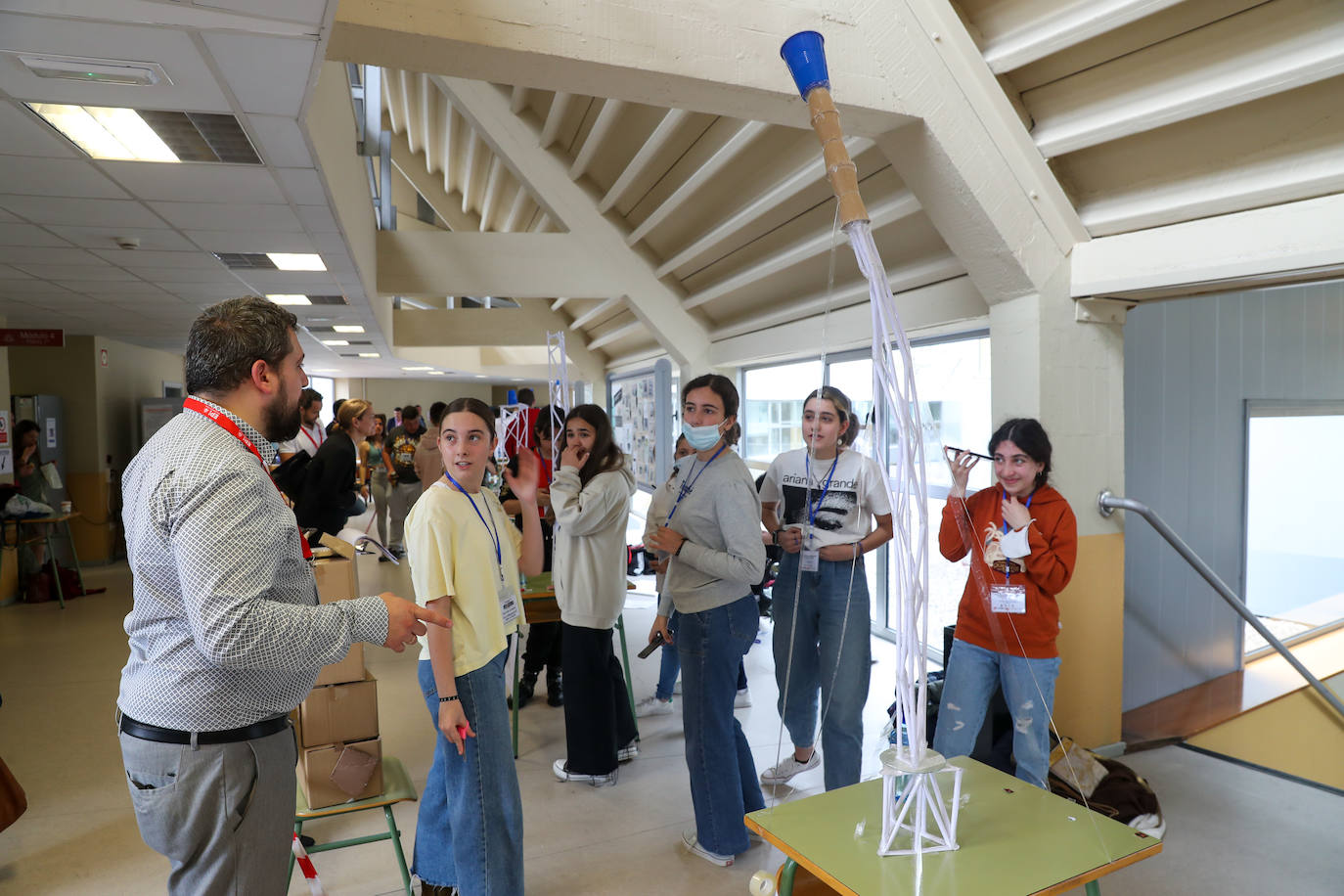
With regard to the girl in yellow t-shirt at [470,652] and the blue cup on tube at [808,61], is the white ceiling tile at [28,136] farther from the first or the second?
the blue cup on tube at [808,61]

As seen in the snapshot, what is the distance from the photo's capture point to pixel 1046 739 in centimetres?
256

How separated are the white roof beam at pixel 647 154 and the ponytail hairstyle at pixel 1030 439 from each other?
2.09 meters

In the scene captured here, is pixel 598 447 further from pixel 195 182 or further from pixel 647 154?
pixel 647 154

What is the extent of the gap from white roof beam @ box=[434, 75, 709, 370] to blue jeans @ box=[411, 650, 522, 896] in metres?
4.31

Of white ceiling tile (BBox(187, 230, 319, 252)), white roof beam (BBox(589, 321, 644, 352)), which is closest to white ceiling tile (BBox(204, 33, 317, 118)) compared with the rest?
white ceiling tile (BBox(187, 230, 319, 252))

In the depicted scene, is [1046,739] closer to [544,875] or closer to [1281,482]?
[544,875]

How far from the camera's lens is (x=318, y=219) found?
364 centimetres

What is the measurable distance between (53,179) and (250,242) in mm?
1030

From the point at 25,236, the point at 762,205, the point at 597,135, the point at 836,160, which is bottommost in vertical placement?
the point at 836,160

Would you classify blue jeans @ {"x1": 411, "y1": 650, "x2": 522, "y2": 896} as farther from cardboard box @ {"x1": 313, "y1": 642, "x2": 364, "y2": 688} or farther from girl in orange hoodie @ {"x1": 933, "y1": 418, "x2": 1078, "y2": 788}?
girl in orange hoodie @ {"x1": 933, "y1": 418, "x2": 1078, "y2": 788}

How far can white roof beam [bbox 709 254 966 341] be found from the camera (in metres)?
3.87

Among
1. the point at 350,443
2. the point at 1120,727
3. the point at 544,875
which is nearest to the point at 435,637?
the point at 544,875

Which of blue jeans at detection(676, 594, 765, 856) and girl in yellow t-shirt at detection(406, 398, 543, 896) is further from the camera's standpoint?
blue jeans at detection(676, 594, 765, 856)

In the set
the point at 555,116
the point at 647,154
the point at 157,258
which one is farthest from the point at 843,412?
the point at 157,258
